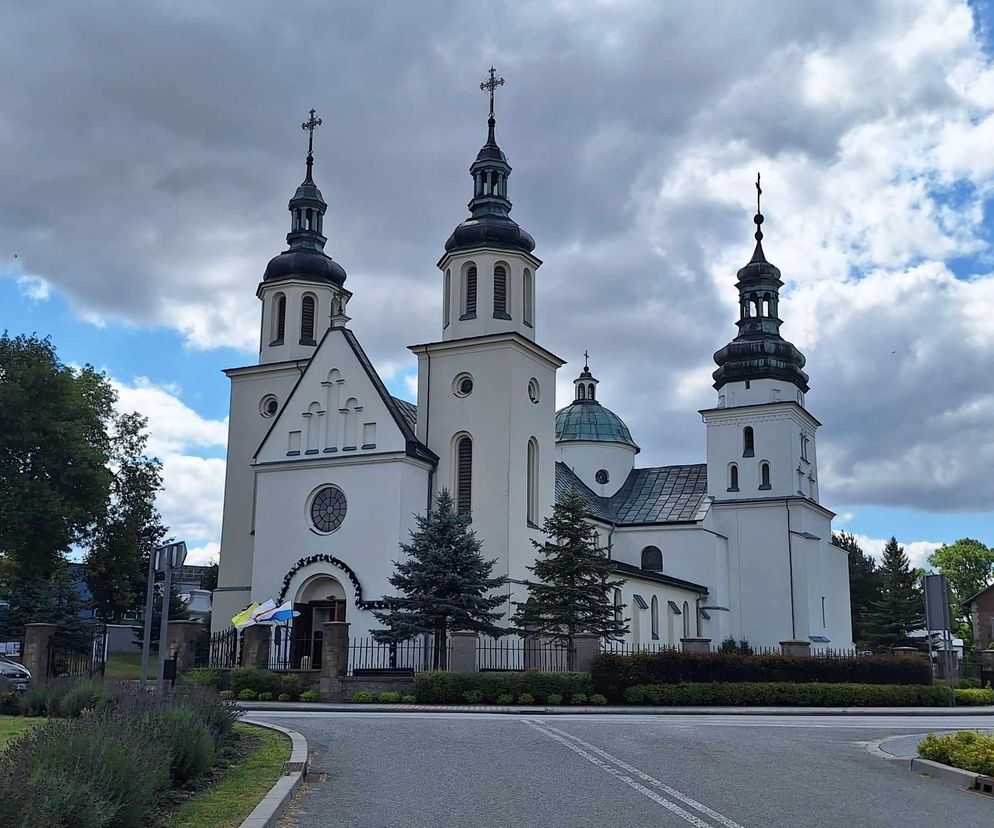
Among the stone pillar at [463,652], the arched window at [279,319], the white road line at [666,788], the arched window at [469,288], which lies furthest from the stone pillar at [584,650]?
the arched window at [279,319]

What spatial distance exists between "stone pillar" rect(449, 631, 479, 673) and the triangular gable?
1067 cm

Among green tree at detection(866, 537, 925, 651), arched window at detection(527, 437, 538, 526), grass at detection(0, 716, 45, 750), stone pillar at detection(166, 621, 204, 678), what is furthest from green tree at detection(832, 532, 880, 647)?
grass at detection(0, 716, 45, 750)

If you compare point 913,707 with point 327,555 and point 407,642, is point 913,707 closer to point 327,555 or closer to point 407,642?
point 407,642

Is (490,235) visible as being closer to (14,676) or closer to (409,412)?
(409,412)

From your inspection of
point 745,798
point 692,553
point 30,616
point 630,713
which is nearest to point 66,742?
point 745,798

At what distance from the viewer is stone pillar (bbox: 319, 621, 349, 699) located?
94.5ft

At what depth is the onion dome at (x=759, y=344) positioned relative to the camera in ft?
188

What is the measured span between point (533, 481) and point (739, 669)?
13.7m

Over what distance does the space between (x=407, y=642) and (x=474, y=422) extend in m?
8.62

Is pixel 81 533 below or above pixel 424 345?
below

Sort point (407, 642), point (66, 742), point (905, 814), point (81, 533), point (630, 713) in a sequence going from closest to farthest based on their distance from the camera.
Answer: point (66, 742) < point (905, 814) < point (630, 713) < point (407, 642) < point (81, 533)

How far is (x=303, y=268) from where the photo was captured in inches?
1823

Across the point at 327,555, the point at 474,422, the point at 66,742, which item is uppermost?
the point at 474,422

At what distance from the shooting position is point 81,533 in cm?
4706
